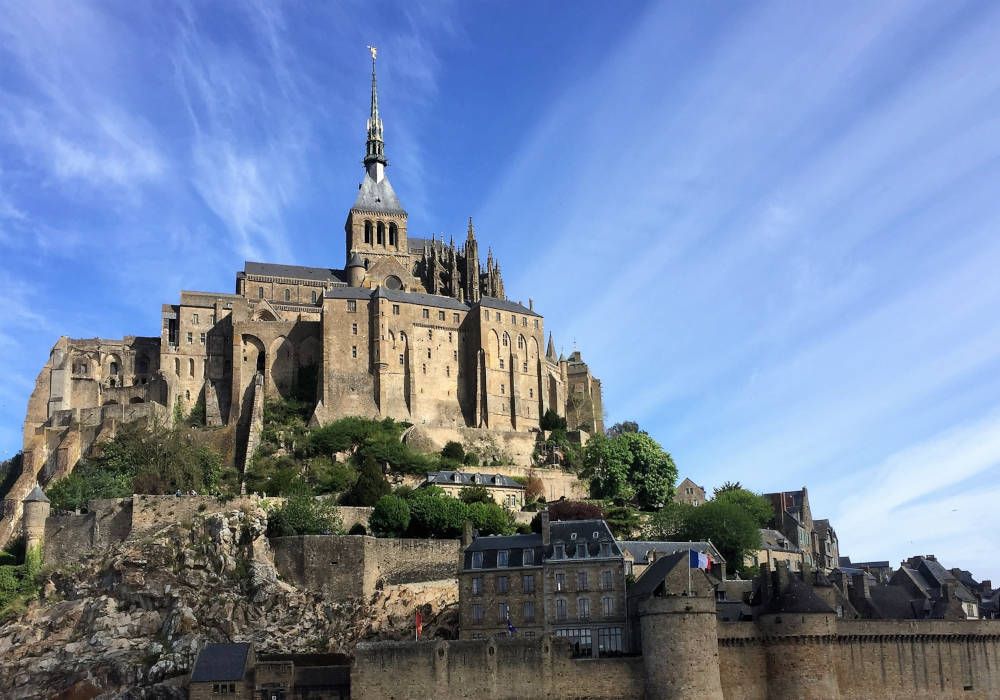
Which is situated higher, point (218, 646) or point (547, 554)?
point (547, 554)

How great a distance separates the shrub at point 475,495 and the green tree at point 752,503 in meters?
15.5

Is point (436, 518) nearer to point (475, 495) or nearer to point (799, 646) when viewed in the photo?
point (475, 495)

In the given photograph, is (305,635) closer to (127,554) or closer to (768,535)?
(127,554)

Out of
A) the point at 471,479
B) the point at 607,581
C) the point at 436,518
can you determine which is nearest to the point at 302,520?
the point at 436,518

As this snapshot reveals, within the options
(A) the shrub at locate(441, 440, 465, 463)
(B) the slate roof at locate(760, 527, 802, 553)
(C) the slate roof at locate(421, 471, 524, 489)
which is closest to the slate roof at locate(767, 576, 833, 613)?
(B) the slate roof at locate(760, 527, 802, 553)

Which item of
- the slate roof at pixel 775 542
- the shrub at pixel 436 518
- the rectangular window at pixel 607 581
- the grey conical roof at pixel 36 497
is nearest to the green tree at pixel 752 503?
the slate roof at pixel 775 542

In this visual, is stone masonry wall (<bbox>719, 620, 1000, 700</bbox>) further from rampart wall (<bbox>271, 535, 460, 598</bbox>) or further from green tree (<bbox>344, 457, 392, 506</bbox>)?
green tree (<bbox>344, 457, 392, 506</bbox>)

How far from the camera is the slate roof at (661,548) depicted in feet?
189

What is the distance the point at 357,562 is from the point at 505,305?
38.8 metres

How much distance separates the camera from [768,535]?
73000mm

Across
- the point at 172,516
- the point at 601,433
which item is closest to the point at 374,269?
the point at 601,433

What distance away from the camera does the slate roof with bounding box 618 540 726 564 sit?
57594 mm

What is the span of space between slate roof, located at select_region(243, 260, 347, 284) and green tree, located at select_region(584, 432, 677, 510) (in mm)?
31467

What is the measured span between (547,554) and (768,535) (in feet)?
87.1
